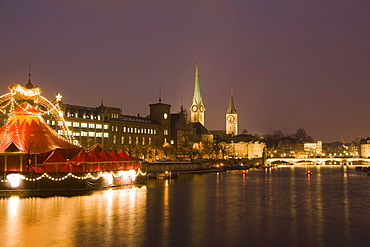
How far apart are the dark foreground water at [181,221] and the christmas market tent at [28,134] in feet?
34.9

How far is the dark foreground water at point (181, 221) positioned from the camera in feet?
79.1

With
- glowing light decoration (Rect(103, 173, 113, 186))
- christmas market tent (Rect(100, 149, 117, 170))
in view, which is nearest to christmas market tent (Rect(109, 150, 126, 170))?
christmas market tent (Rect(100, 149, 117, 170))

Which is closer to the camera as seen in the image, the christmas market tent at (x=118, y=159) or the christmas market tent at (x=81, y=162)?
the christmas market tent at (x=81, y=162)

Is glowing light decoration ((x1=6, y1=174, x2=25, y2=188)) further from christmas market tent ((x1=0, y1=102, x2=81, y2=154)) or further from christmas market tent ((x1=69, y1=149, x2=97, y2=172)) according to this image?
christmas market tent ((x1=69, y1=149, x2=97, y2=172))

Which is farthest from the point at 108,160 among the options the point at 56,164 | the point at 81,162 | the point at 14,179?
the point at 14,179

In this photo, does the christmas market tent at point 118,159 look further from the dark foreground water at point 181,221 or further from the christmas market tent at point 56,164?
the dark foreground water at point 181,221

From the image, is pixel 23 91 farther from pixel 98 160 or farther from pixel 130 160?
pixel 130 160

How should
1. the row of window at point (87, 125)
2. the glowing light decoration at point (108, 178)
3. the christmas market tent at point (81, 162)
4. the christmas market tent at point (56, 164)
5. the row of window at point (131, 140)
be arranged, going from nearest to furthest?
the christmas market tent at point (56, 164) < the christmas market tent at point (81, 162) < the glowing light decoration at point (108, 178) < the row of window at point (87, 125) < the row of window at point (131, 140)

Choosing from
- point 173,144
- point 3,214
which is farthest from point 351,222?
point 173,144

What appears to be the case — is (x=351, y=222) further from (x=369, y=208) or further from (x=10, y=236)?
(x=10, y=236)

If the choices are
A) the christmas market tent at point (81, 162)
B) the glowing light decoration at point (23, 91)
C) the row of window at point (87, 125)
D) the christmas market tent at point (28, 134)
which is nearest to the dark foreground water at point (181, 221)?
the christmas market tent at point (81, 162)

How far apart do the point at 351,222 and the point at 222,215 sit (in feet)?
29.0

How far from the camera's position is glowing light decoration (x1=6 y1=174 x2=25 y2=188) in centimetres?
4672

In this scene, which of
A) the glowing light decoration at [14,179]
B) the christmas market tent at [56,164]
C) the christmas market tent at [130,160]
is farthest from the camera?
the christmas market tent at [130,160]
